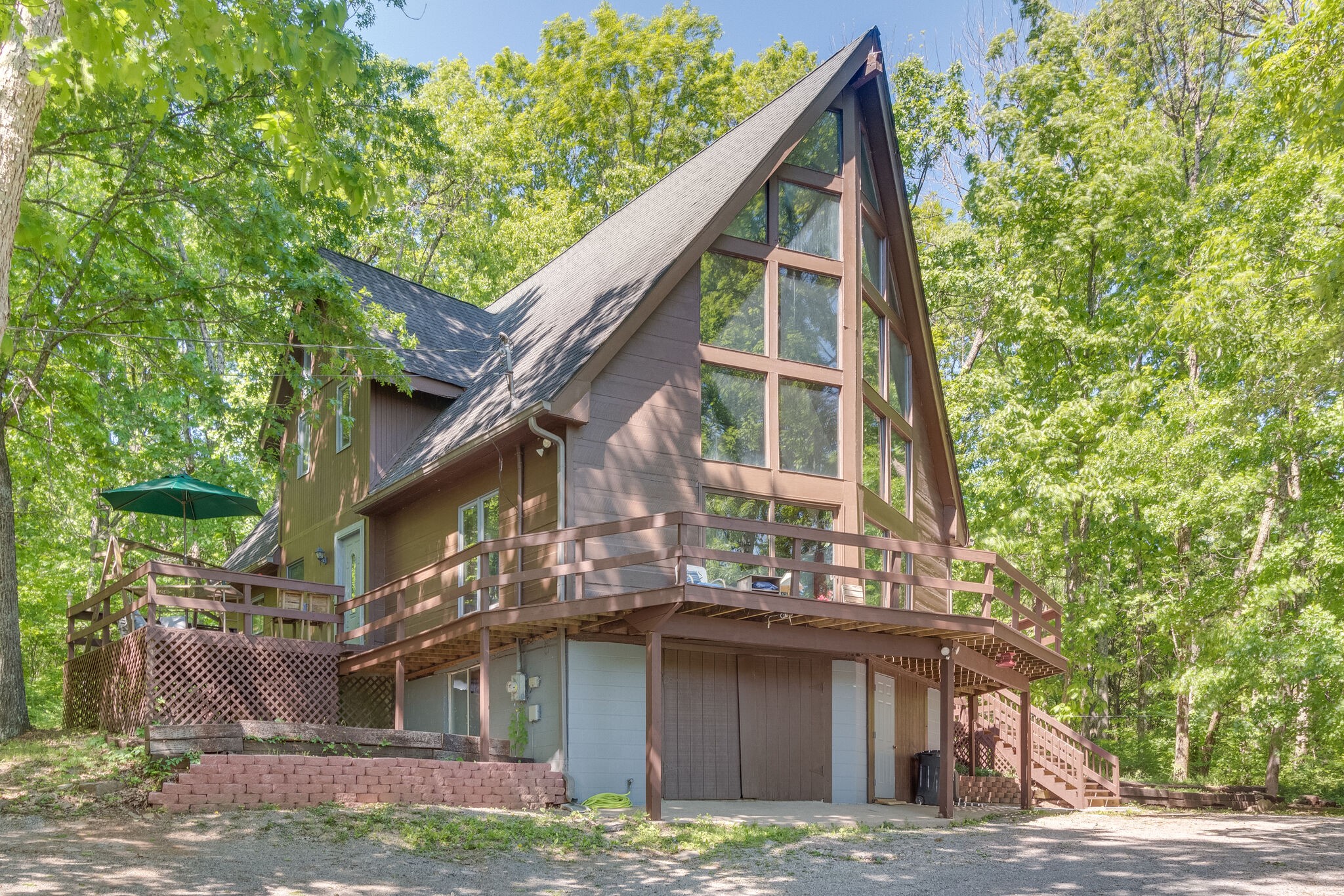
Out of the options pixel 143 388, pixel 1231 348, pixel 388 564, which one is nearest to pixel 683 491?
pixel 388 564

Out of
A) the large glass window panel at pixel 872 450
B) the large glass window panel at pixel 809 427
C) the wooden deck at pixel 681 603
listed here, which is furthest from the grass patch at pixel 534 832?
the large glass window panel at pixel 872 450

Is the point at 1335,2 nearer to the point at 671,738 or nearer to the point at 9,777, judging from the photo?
the point at 671,738

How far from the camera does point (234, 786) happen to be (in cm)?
1090

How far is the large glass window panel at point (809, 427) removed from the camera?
54.0ft

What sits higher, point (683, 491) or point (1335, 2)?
point (1335, 2)

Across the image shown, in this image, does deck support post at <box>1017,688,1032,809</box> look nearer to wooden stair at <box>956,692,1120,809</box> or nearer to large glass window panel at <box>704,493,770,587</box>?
wooden stair at <box>956,692,1120,809</box>

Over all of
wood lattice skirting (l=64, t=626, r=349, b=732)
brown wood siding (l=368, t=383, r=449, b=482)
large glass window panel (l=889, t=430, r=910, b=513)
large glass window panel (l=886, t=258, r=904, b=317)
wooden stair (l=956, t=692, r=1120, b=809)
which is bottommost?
wooden stair (l=956, t=692, r=1120, b=809)

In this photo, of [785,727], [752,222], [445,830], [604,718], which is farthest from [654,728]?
[752,222]

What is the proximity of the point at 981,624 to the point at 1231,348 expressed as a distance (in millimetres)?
9658

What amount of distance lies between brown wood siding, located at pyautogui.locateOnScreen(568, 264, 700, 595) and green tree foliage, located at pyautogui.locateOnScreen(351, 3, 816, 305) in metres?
19.7

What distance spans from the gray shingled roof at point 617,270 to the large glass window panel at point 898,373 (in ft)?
13.7

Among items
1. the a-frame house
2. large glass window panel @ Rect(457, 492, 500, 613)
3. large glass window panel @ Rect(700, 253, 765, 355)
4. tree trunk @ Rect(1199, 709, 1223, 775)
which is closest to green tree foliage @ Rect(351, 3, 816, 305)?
the a-frame house

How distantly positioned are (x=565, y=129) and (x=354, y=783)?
98.2ft

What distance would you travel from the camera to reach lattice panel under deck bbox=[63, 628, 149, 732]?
45.3 feet
